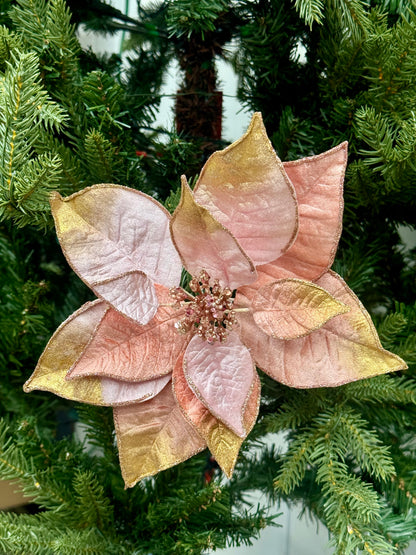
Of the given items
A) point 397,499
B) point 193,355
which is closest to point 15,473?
point 193,355

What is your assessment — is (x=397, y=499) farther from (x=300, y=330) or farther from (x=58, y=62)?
(x=58, y=62)

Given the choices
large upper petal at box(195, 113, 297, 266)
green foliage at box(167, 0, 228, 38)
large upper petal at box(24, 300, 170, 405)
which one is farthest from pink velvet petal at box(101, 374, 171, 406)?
green foliage at box(167, 0, 228, 38)

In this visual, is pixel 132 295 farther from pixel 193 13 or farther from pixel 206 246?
pixel 193 13

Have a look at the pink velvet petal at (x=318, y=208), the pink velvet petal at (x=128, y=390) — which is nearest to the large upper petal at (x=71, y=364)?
the pink velvet petal at (x=128, y=390)

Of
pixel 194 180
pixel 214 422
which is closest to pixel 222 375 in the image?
pixel 214 422

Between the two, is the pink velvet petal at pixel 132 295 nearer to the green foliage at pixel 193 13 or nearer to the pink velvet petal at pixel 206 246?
the pink velvet petal at pixel 206 246
